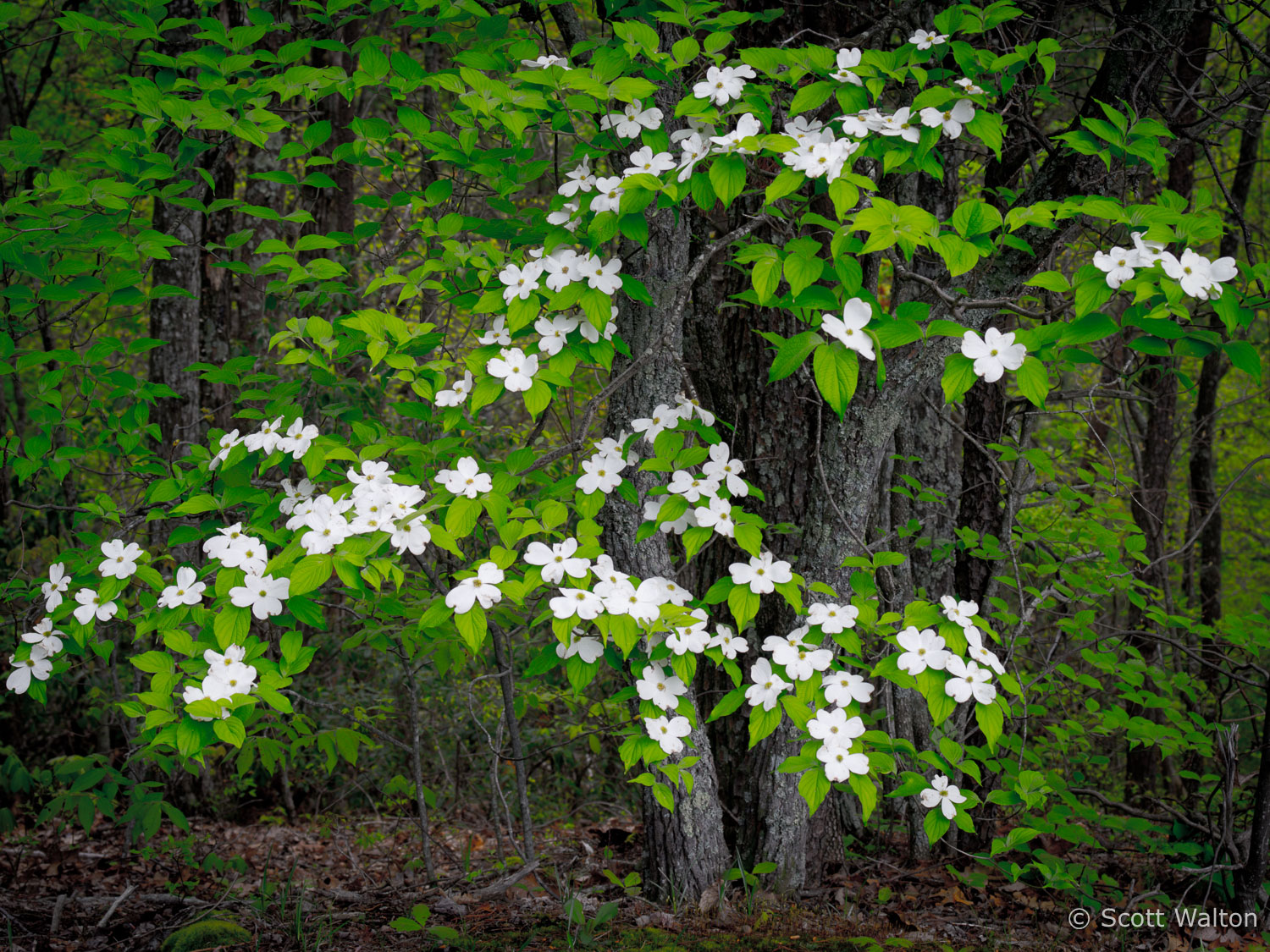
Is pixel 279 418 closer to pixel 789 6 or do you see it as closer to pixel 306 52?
pixel 306 52

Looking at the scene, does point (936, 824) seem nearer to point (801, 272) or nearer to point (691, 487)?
point (691, 487)

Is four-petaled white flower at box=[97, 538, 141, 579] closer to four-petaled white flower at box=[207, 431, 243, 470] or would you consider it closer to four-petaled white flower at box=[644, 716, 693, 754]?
four-petaled white flower at box=[207, 431, 243, 470]

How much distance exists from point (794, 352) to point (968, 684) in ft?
2.88

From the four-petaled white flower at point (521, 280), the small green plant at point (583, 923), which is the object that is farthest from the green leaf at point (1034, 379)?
the small green plant at point (583, 923)

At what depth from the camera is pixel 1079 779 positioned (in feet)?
12.2

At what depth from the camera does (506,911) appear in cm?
310

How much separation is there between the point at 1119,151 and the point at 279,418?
2497mm

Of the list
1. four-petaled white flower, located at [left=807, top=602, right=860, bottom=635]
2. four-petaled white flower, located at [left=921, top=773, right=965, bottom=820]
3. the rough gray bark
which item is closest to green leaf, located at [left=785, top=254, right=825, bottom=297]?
four-petaled white flower, located at [left=807, top=602, right=860, bottom=635]

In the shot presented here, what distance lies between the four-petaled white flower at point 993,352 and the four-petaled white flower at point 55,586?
7.38 feet

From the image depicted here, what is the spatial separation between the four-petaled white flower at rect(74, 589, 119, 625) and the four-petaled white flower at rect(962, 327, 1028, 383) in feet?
6.95

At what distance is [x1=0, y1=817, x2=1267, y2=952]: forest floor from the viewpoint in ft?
8.89

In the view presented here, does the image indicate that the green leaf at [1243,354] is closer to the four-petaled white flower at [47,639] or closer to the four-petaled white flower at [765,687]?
the four-petaled white flower at [765,687]

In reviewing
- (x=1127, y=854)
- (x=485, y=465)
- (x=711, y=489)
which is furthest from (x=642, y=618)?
(x=1127, y=854)

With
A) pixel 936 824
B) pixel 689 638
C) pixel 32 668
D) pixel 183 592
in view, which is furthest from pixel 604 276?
pixel 32 668
